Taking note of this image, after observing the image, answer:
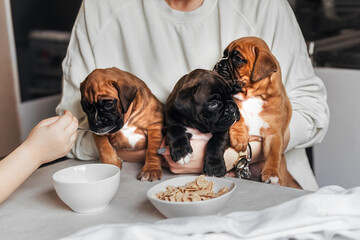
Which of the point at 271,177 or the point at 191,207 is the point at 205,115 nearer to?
the point at 271,177

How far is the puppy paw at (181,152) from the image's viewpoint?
1.12m

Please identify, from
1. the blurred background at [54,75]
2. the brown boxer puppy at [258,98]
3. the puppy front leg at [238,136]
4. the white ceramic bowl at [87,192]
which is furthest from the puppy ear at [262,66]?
the blurred background at [54,75]

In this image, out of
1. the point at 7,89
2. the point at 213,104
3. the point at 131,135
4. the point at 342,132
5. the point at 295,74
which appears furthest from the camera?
the point at 7,89

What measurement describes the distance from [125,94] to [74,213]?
1.16 feet

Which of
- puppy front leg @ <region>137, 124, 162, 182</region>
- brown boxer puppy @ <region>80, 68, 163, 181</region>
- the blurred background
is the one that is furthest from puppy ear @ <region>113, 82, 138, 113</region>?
the blurred background

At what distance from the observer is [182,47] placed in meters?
1.41

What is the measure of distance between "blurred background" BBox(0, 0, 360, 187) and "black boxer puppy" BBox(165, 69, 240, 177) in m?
1.02

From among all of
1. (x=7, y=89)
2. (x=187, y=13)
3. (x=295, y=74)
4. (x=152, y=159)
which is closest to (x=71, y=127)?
(x=152, y=159)

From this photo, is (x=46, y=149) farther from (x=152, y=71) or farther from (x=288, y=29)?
(x=288, y=29)

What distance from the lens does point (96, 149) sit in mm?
1311

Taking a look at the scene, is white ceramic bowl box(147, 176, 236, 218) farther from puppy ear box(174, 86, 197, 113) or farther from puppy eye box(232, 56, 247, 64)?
puppy eye box(232, 56, 247, 64)

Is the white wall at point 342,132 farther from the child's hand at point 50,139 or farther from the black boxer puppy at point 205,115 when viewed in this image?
the child's hand at point 50,139

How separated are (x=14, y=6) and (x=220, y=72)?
1824 mm

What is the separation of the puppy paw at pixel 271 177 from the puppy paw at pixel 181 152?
209 millimetres
